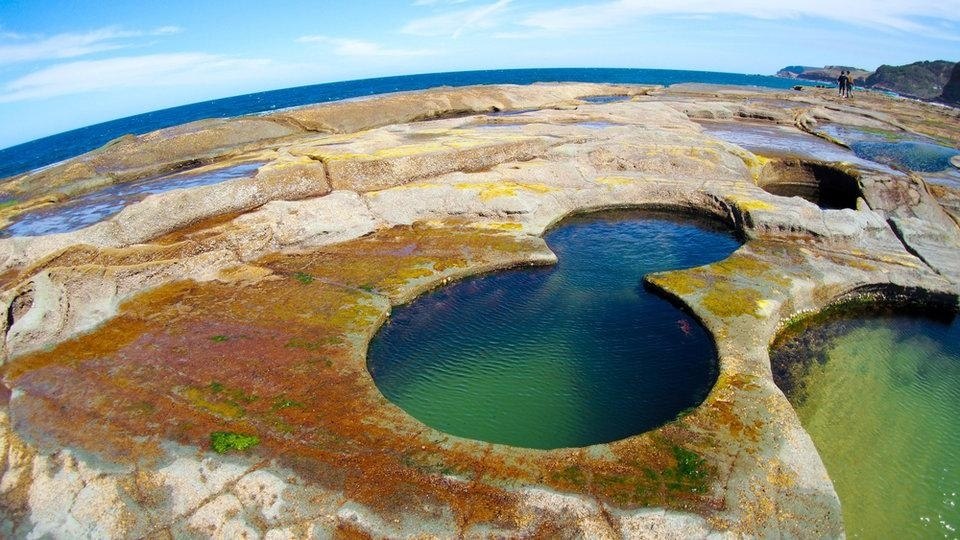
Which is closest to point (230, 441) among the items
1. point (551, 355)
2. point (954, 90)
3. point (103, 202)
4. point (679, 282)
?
point (551, 355)

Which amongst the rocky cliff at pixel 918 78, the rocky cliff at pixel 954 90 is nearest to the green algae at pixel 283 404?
the rocky cliff at pixel 954 90

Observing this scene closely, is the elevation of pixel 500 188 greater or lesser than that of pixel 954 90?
lesser

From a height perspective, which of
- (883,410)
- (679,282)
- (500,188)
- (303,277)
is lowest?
(883,410)

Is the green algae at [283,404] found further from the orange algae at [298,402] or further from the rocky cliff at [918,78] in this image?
the rocky cliff at [918,78]

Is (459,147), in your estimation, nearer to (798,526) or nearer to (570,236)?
(570,236)

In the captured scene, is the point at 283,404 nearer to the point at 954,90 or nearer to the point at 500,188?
the point at 500,188

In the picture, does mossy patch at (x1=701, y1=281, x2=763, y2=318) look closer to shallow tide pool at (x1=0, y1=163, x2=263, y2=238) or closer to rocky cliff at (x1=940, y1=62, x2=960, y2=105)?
shallow tide pool at (x1=0, y1=163, x2=263, y2=238)

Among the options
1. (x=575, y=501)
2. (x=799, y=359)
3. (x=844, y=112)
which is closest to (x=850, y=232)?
(x=799, y=359)
